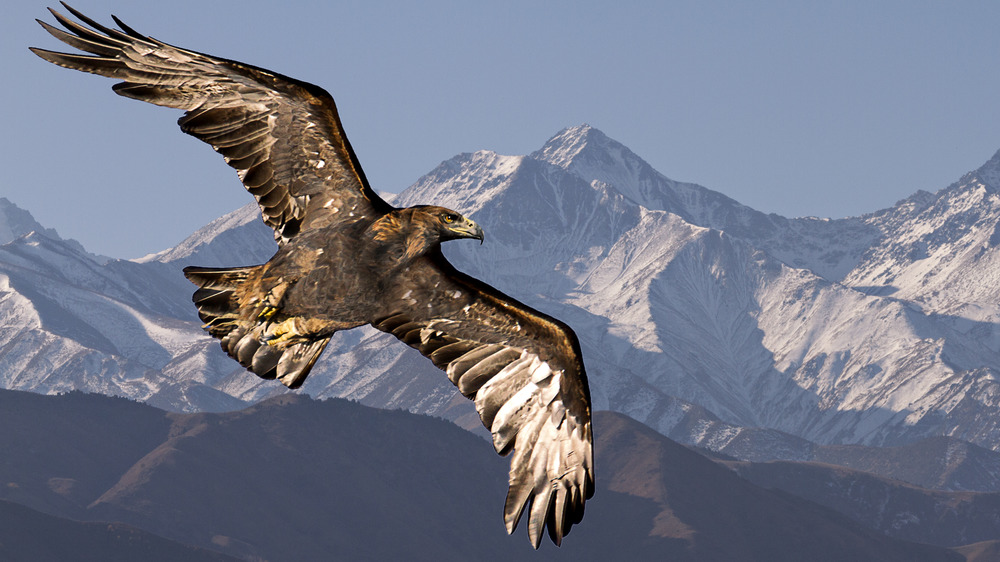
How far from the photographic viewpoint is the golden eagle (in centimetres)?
1489

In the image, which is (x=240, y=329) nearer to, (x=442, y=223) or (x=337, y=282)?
(x=337, y=282)

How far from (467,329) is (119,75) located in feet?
16.2

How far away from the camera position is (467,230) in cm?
1555

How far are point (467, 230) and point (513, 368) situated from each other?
77.0 inches

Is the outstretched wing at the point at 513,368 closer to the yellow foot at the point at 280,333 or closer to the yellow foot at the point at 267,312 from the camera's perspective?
the yellow foot at the point at 280,333

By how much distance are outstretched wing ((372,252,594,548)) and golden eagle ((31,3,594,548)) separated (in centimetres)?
2

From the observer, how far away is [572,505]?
50.8ft

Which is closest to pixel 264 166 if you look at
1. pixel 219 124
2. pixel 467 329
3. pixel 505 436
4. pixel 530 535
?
pixel 219 124

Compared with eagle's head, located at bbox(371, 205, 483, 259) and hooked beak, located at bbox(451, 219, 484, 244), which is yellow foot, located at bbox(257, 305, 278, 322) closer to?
eagle's head, located at bbox(371, 205, 483, 259)

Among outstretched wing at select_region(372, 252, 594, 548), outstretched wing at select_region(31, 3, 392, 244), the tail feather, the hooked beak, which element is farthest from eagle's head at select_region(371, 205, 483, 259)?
the tail feather

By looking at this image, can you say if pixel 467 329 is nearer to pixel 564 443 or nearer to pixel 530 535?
pixel 564 443

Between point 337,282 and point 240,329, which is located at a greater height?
point 337,282

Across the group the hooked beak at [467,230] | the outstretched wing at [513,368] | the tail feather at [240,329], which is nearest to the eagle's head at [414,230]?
the hooked beak at [467,230]

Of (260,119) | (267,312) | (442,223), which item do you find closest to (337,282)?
(267,312)
